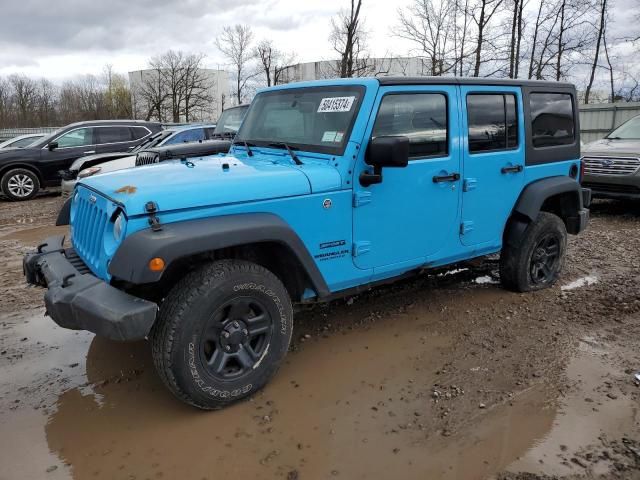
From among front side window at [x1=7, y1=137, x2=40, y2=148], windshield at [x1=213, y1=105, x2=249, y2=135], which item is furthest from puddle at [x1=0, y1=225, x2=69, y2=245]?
front side window at [x1=7, y1=137, x2=40, y2=148]

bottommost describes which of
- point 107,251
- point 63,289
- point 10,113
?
point 63,289

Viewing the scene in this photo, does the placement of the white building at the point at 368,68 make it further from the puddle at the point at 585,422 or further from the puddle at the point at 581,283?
the puddle at the point at 585,422

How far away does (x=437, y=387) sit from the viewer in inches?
130

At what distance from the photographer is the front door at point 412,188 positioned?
11.5 ft

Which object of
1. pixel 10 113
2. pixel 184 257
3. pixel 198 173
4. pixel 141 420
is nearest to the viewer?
pixel 184 257

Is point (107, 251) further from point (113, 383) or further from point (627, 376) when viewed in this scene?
point (627, 376)

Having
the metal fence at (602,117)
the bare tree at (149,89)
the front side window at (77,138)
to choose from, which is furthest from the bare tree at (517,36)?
the bare tree at (149,89)

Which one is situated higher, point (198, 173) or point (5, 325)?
point (198, 173)

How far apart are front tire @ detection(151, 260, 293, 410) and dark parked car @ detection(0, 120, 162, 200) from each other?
10.0m

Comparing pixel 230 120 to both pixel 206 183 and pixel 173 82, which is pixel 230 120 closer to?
pixel 206 183

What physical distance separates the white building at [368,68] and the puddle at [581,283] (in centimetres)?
2057

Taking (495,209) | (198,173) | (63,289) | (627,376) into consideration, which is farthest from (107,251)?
(627,376)

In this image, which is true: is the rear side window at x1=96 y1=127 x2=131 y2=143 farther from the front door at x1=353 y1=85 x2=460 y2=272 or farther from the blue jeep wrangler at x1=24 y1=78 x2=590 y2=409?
the front door at x1=353 y1=85 x2=460 y2=272

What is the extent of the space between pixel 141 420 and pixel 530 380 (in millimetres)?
2536
